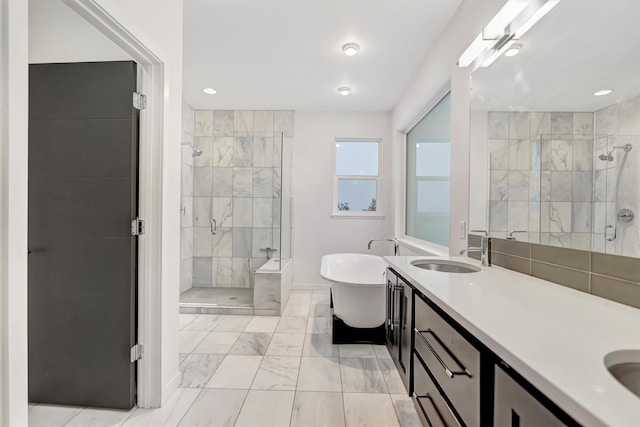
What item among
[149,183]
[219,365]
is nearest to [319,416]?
[219,365]

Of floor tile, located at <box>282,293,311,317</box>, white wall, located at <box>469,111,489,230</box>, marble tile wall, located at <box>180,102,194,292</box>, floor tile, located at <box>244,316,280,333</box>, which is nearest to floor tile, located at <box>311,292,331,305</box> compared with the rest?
floor tile, located at <box>282,293,311,317</box>

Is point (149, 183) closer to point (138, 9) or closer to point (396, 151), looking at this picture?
point (138, 9)

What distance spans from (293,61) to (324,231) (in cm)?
230

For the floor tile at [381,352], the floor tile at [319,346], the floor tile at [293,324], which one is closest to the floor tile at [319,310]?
the floor tile at [293,324]

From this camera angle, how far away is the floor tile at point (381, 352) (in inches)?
96.7

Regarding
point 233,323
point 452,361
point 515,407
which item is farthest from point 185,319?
point 515,407

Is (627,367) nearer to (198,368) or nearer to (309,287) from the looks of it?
(198,368)

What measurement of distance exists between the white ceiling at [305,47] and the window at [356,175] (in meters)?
0.65

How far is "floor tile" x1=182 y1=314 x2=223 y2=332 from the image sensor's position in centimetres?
304

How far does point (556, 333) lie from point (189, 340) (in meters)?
2.81

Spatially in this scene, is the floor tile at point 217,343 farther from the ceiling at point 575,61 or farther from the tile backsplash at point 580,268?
the ceiling at point 575,61

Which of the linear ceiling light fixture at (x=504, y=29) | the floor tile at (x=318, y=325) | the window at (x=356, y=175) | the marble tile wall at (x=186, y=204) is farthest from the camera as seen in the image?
the window at (x=356, y=175)

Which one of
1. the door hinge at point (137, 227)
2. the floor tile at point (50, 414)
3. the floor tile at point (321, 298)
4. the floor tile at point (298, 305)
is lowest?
the floor tile at point (321, 298)

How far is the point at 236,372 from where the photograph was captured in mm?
2191
